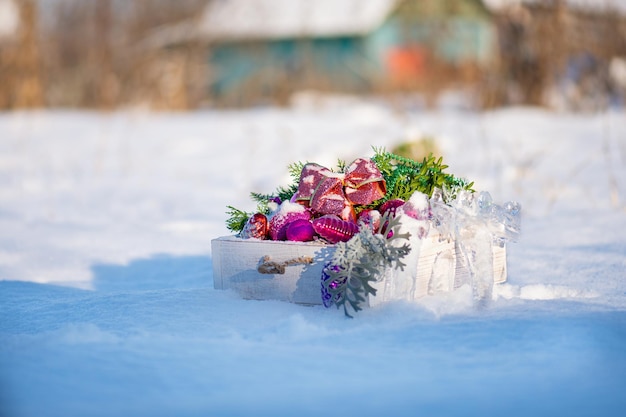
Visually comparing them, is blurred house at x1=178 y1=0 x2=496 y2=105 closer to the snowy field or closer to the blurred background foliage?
the blurred background foliage

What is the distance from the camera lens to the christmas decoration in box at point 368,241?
2.41m

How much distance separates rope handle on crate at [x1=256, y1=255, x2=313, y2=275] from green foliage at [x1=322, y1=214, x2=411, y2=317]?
0.16 m

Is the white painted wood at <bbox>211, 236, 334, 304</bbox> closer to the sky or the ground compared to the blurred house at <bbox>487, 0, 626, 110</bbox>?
closer to the ground

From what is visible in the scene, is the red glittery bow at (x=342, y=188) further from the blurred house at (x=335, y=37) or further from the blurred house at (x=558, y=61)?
the blurred house at (x=335, y=37)

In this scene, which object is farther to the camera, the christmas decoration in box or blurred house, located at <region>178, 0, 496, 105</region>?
blurred house, located at <region>178, 0, 496, 105</region>

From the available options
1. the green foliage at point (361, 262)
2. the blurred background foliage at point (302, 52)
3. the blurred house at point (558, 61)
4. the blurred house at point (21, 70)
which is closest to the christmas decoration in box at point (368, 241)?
the green foliage at point (361, 262)

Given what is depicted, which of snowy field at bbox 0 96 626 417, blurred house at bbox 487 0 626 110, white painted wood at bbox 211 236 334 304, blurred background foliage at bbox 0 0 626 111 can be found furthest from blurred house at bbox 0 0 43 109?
white painted wood at bbox 211 236 334 304

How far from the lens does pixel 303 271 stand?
2.57 metres

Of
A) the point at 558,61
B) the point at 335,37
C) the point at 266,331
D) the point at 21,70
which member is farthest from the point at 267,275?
the point at 335,37

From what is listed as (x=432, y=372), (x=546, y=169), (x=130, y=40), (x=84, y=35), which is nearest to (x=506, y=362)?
(x=432, y=372)

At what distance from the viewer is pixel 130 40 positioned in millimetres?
14805

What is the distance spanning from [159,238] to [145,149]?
437 cm

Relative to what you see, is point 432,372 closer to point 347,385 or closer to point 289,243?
point 347,385

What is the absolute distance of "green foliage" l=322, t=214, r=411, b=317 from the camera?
2359 mm
